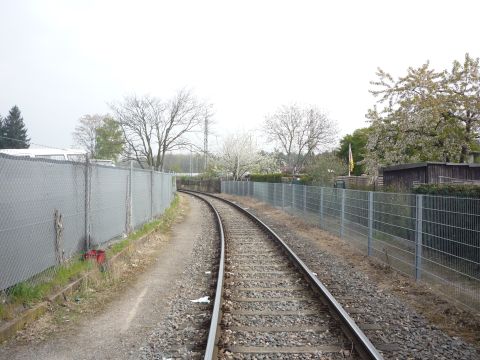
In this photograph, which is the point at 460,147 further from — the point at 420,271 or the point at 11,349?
the point at 11,349

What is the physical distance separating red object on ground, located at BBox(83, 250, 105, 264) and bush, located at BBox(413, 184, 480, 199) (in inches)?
310

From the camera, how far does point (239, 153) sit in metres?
65.7

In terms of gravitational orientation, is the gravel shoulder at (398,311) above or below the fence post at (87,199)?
below

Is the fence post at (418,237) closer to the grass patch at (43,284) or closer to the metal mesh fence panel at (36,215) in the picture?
the grass patch at (43,284)

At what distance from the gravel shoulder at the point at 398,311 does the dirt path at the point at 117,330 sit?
2858 mm

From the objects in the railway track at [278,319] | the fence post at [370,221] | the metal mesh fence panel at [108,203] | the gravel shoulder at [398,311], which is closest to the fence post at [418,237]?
the gravel shoulder at [398,311]

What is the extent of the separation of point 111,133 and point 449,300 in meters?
50.3

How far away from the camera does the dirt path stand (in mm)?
4766

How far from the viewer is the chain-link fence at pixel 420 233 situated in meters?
6.55

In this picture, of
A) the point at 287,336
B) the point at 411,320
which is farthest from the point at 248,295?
the point at 411,320

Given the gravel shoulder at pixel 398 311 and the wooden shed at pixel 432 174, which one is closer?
the gravel shoulder at pixel 398 311

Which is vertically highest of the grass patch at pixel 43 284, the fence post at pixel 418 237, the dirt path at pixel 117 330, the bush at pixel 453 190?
the bush at pixel 453 190

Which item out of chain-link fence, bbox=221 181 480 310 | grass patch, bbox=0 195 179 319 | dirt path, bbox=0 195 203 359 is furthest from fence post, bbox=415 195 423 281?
grass patch, bbox=0 195 179 319

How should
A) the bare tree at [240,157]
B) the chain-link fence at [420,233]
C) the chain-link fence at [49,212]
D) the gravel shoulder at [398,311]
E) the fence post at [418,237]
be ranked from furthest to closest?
1. the bare tree at [240,157]
2. the fence post at [418,237]
3. the chain-link fence at [420,233]
4. the chain-link fence at [49,212]
5. the gravel shoulder at [398,311]
